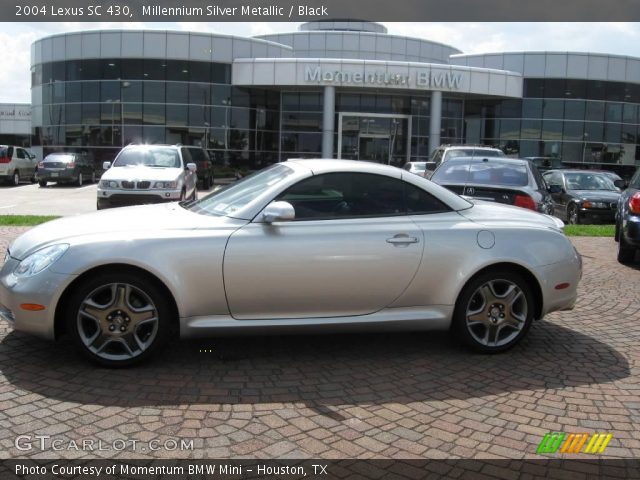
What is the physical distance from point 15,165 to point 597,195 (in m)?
23.7

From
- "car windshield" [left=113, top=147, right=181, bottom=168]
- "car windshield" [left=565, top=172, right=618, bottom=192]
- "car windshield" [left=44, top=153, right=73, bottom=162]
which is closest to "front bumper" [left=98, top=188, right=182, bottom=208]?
"car windshield" [left=113, top=147, right=181, bottom=168]

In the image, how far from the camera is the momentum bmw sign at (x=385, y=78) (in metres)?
31.5

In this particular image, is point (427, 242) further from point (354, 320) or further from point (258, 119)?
point (258, 119)

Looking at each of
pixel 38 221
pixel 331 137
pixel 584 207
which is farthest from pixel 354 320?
pixel 331 137

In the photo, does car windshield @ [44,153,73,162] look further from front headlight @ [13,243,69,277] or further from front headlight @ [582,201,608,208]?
front headlight @ [13,243,69,277]

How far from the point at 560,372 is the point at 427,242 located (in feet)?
4.63

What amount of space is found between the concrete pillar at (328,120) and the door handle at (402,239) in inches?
1113

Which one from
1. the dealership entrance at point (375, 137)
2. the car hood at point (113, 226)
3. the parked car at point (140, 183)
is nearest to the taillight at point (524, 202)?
the car hood at point (113, 226)

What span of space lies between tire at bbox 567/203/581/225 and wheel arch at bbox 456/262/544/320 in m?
11.2

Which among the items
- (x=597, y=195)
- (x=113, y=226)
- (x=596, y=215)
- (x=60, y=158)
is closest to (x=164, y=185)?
(x=113, y=226)

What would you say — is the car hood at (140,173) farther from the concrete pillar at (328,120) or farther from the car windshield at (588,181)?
the concrete pillar at (328,120)

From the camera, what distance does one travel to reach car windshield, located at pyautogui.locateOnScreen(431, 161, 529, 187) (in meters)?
9.04

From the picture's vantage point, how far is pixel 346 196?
16.0 feet

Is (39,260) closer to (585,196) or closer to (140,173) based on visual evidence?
(140,173)
